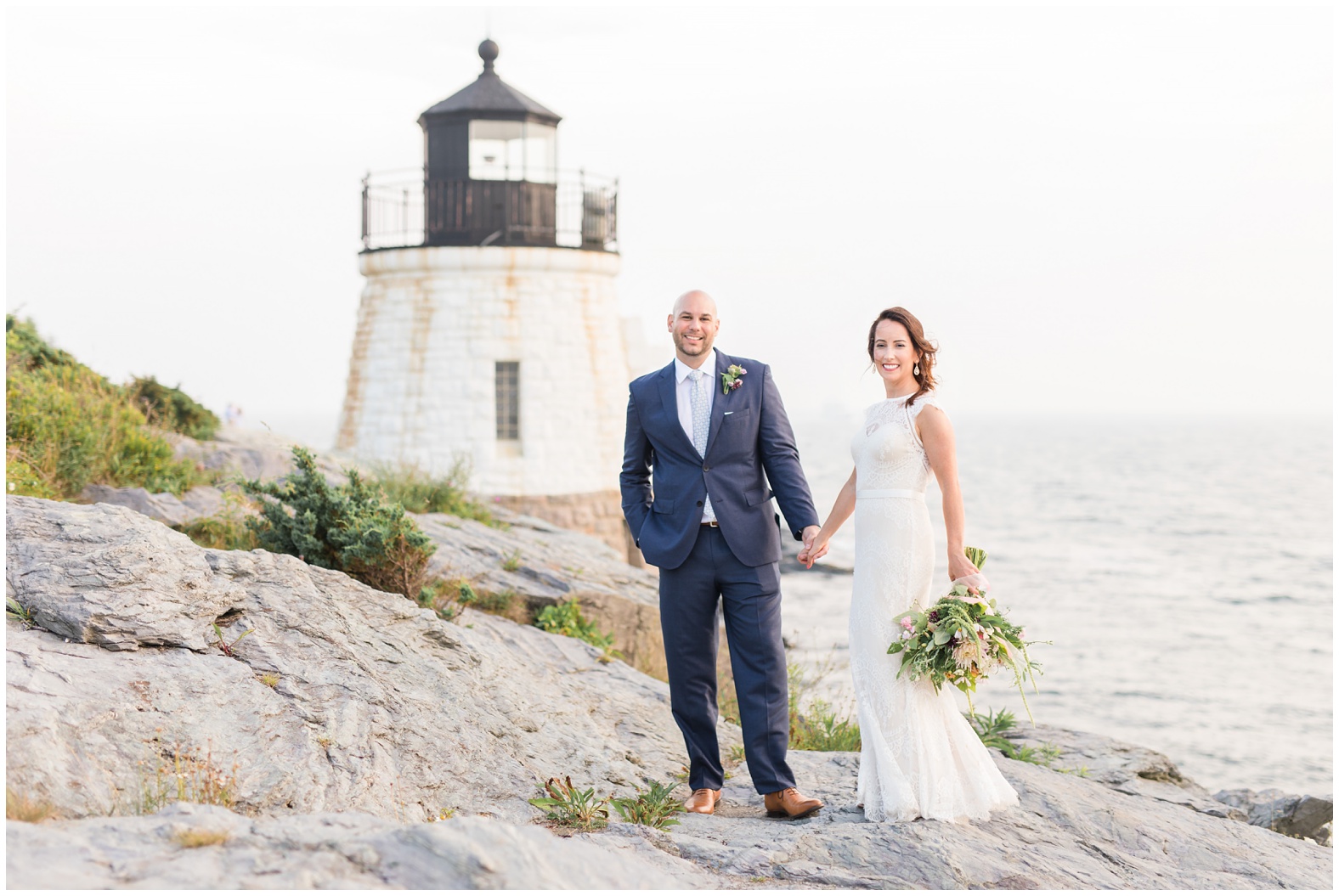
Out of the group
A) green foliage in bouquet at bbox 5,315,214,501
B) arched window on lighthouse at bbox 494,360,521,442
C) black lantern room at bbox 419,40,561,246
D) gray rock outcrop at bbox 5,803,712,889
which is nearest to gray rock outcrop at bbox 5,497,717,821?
gray rock outcrop at bbox 5,803,712,889

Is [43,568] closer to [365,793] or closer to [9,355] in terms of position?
[365,793]

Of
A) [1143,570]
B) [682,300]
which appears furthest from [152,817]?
[1143,570]

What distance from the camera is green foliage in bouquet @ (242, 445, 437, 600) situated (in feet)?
24.3

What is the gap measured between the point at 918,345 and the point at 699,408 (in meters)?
1.07

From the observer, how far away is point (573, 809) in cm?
502

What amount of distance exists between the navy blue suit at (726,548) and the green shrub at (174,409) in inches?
345

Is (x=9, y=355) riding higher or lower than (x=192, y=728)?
higher

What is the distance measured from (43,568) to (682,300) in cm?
322

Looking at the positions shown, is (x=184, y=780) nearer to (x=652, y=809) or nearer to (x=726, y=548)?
(x=652, y=809)

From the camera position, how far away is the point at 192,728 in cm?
477

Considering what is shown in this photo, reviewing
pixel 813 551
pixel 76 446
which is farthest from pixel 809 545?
pixel 76 446

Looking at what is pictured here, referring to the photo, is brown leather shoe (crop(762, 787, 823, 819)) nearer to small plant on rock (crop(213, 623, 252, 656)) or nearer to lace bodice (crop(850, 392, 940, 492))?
lace bodice (crop(850, 392, 940, 492))

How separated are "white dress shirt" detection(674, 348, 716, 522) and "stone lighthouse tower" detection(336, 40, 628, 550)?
43.4 feet

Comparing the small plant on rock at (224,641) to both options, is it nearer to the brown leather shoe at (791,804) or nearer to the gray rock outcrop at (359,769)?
the gray rock outcrop at (359,769)
